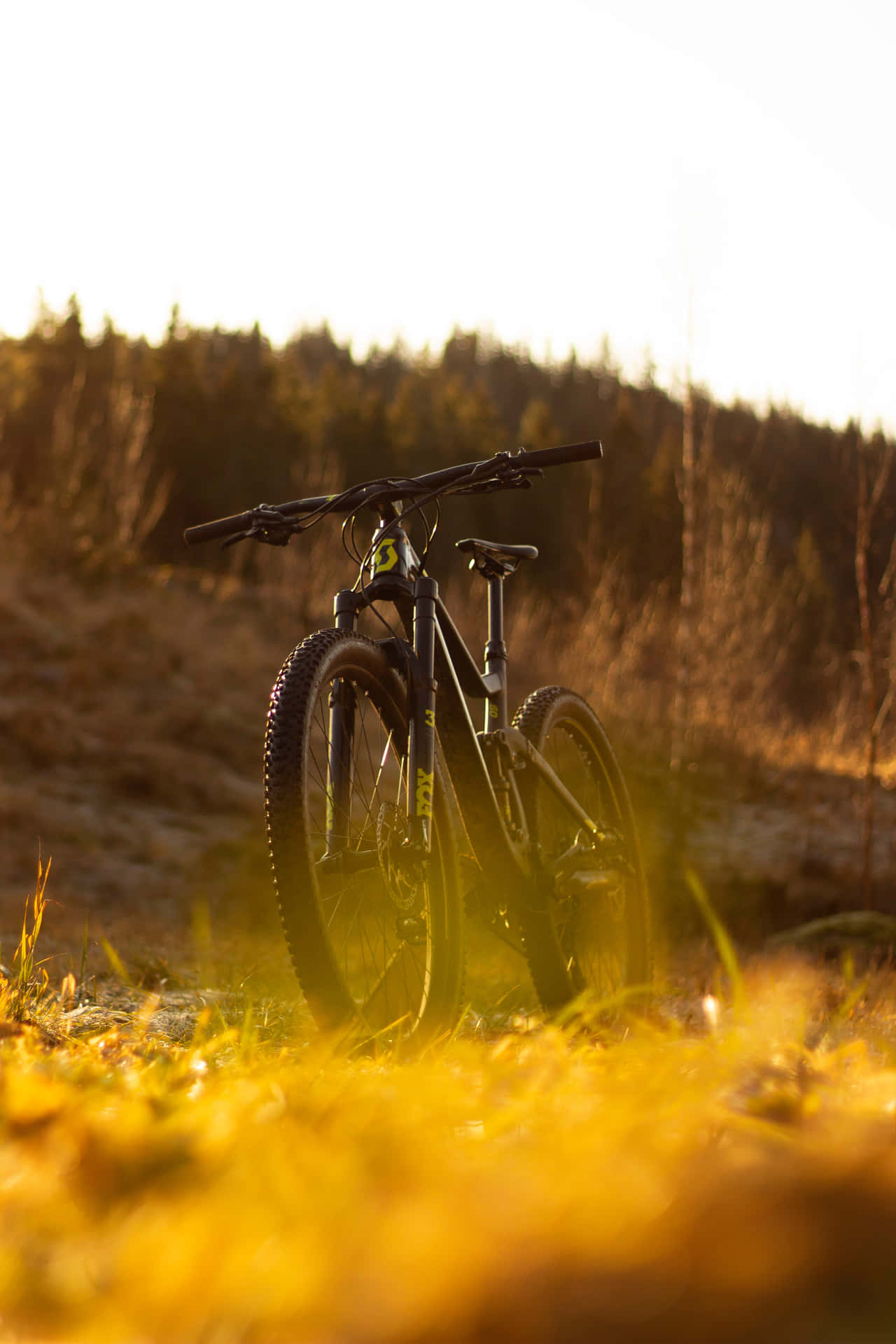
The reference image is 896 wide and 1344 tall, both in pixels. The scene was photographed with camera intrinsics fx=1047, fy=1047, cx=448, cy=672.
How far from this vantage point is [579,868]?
357cm

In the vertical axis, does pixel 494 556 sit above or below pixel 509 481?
below

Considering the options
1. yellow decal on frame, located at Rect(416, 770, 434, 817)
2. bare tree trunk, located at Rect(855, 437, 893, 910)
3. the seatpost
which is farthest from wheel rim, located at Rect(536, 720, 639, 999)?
bare tree trunk, located at Rect(855, 437, 893, 910)

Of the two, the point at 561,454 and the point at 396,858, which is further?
the point at 561,454

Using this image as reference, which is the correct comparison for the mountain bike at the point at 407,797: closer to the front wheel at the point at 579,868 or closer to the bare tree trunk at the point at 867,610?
the front wheel at the point at 579,868

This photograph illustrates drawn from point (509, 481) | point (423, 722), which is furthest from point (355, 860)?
point (509, 481)

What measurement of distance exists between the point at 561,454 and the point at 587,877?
150cm

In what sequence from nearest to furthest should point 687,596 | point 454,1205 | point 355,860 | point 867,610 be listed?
point 454,1205
point 355,860
point 867,610
point 687,596

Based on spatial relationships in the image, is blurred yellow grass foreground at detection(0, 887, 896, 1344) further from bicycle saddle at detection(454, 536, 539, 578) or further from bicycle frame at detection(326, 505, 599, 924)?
bicycle saddle at detection(454, 536, 539, 578)

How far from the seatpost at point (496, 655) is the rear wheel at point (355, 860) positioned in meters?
0.56

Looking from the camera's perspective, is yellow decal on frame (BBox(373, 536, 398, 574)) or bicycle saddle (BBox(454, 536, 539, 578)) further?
bicycle saddle (BBox(454, 536, 539, 578))

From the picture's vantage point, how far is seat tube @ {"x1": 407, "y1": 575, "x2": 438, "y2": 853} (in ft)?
8.29

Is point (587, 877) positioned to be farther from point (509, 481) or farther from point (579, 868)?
point (509, 481)

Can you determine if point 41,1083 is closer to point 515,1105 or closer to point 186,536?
point 515,1105

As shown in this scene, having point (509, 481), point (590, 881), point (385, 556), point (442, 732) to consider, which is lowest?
point (590, 881)
